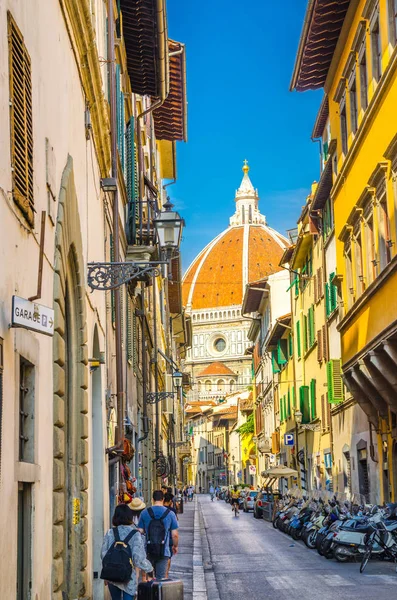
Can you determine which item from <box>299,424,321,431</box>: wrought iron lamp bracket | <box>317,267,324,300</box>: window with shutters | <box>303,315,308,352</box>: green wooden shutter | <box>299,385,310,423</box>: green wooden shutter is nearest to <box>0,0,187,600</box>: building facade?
<box>317,267,324,300</box>: window with shutters

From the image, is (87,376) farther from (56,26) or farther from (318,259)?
(318,259)

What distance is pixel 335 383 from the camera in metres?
32.6

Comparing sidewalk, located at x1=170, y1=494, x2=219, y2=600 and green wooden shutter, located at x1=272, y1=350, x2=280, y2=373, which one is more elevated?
green wooden shutter, located at x1=272, y1=350, x2=280, y2=373

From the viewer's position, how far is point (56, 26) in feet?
29.2

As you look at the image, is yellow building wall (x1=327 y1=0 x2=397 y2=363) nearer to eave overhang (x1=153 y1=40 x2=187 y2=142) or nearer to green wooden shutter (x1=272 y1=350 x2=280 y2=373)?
eave overhang (x1=153 y1=40 x2=187 y2=142)

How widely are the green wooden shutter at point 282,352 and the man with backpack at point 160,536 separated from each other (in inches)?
1636

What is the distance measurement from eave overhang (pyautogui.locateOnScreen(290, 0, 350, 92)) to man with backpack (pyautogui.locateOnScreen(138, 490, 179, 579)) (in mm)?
13935

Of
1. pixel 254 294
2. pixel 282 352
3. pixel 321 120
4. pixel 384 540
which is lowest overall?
pixel 384 540

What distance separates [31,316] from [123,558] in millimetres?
3261

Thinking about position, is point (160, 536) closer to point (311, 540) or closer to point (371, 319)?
point (371, 319)

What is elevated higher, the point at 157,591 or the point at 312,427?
the point at 312,427

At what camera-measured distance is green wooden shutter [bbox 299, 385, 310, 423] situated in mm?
43562

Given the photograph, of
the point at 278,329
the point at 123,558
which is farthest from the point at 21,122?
the point at 278,329

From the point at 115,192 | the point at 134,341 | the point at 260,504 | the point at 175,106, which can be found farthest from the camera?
the point at 260,504
